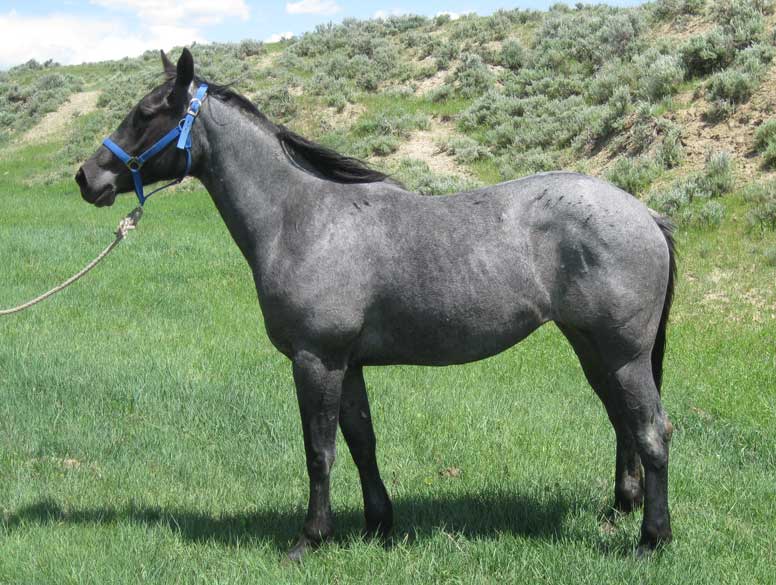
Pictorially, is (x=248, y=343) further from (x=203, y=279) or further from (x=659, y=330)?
→ (x=659, y=330)

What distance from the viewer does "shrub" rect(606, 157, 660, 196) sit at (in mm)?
13430

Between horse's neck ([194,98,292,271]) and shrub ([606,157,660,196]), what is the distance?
10.2 metres

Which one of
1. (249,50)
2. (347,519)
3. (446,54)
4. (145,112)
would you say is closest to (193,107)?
(145,112)

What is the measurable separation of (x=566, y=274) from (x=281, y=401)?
3.56 metres

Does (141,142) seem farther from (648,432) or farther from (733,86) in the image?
(733,86)

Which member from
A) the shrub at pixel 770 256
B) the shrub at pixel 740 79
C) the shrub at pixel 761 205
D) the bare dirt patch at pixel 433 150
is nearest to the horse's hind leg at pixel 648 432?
the shrub at pixel 770 256

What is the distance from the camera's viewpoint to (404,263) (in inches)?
167

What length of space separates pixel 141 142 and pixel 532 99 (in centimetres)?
1738

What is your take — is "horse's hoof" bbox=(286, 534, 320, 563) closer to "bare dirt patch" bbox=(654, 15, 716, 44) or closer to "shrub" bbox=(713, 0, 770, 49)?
"shrub" bbox=(713, 0, 770, 49)

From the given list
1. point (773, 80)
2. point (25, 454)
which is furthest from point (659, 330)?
point (773, 80)

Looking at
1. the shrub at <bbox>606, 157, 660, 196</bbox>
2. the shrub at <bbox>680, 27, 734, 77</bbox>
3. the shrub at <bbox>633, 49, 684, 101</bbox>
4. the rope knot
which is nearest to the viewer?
the rope knot

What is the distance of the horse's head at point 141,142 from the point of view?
4348mm

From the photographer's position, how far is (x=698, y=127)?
556 inches

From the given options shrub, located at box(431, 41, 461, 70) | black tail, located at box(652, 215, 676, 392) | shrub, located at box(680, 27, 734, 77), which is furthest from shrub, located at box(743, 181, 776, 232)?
shrub, located at box(431, 41, 461, 70)
